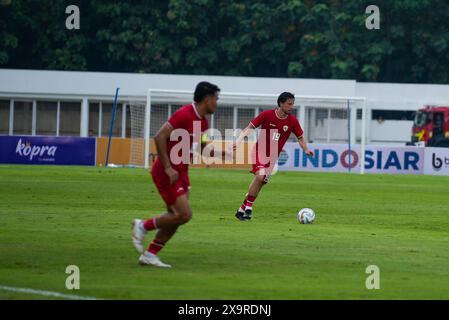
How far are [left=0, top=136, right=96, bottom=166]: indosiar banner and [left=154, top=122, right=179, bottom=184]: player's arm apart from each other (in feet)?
105

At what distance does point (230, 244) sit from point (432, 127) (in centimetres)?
4480

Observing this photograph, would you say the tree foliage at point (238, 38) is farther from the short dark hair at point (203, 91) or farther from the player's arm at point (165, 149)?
the player's arm at point (165, 149)

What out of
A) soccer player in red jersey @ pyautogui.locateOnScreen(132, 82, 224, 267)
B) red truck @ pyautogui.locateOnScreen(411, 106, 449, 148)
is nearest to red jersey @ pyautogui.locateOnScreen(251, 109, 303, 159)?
soccer player in red jersey @ pyautogui.locateOnScreen(132, 82, 224, 267)

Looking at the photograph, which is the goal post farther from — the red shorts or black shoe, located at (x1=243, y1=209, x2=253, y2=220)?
the red shorts

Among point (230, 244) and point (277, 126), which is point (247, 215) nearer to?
point (277, 126)

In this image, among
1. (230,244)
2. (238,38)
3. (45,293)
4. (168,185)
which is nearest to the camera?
(45,293)

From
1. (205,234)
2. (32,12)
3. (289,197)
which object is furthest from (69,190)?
(32,12)

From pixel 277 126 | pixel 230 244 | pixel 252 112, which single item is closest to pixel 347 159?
pixel 252 112

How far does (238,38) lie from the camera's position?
74938mm

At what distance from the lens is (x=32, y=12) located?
7144 cm

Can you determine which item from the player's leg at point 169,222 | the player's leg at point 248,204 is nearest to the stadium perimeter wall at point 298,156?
the player's leg at point 248,204

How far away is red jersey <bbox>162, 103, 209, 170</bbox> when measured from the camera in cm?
1341

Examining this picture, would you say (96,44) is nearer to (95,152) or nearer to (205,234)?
(95,152)

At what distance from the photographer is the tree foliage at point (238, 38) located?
71375 mm
